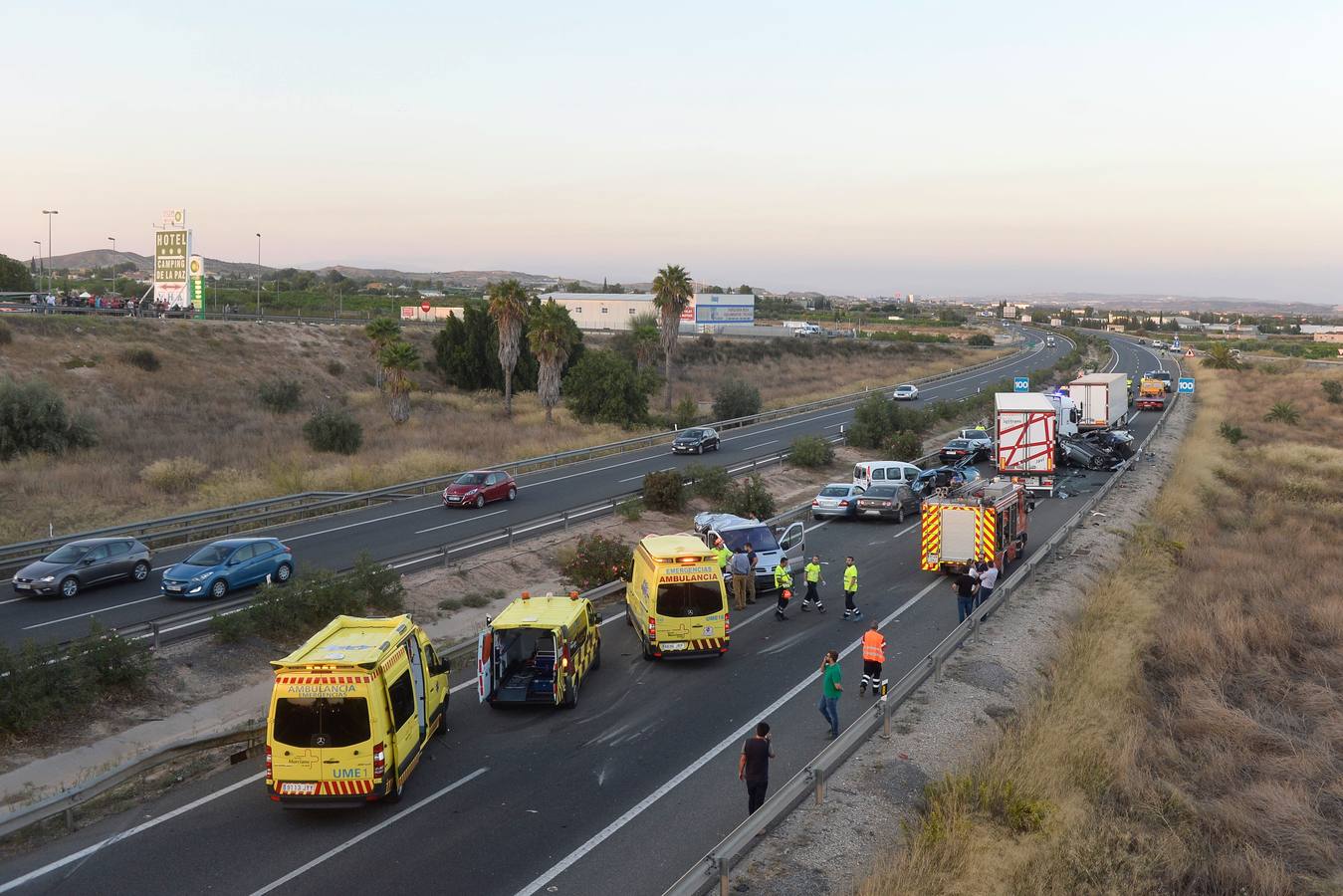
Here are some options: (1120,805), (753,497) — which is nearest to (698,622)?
(1120,805)

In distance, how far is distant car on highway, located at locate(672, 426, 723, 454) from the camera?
1949 inches

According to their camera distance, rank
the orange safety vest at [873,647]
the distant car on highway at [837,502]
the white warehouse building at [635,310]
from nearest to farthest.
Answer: the orange safety vest at [873,647]
the distant car on highway at [837,502]
the white warehouse building at [635,310]

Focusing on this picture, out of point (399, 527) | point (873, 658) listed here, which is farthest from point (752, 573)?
point (399, 527)

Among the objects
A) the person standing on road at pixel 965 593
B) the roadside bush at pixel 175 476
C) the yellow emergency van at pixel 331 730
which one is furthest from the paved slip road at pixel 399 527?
the person standing on road at pixel 965 593

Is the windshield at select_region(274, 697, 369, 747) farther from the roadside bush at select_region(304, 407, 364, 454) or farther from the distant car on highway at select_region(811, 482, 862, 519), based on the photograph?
the roadside bush at select_region(304, 407, 364, 454)

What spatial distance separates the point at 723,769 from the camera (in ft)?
46.4

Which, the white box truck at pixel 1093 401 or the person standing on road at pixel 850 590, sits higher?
Result: the white box truck at pixel 1093 401

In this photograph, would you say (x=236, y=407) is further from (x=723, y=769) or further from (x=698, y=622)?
(x=723, y=769)

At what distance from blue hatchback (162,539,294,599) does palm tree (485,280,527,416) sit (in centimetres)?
3992

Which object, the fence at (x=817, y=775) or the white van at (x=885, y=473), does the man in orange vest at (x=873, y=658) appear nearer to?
the fence at (x=817, y=775)

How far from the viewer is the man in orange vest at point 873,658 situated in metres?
16.5

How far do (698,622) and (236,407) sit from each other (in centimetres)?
4754

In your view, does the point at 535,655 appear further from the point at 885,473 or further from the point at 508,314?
the point at 508,314

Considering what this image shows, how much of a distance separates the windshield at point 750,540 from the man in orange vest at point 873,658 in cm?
815
